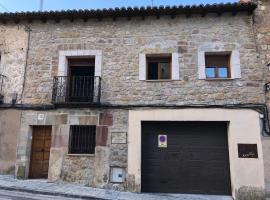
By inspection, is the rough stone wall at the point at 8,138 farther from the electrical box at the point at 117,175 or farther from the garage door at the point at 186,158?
the garage door at the point at 186,158

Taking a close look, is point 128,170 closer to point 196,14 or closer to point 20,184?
point 20,184

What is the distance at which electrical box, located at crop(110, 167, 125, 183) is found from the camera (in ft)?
Result: 25.2

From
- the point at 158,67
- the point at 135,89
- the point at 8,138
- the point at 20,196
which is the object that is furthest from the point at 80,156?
the point at 158,67

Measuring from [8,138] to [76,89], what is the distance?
2851 mm

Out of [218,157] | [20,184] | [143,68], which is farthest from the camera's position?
[143,68]

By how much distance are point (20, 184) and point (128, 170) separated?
10.6 ft

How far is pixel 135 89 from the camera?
26.9ft

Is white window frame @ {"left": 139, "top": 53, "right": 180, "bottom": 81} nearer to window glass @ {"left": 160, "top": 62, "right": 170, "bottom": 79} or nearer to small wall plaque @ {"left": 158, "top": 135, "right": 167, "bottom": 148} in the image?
window glass @ {"left": 160, "top": 62, "right": 170, "bottom": 79}

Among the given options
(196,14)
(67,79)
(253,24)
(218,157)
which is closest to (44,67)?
(67,79)

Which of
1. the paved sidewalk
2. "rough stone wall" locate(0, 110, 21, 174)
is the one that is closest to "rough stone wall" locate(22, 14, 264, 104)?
"rough stone wall" locate(0, 110, 21, 174)

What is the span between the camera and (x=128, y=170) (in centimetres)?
767

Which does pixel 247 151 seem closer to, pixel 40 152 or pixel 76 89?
pixel 76 89

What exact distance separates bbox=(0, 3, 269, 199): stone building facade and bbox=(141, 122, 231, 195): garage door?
0.73 feet

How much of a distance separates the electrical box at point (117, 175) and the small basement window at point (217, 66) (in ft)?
13.8
